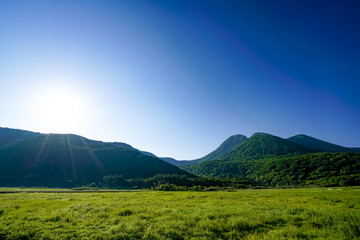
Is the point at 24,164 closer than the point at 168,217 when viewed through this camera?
No

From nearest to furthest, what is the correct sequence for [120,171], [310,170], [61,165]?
[61,165] → [120,171] → [310,170]

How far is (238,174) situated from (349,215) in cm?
18692

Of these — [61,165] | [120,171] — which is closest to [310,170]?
[120,171]

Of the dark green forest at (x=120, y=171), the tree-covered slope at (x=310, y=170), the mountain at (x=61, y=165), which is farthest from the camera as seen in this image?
the tree-covered slope at (x=310, y=170)

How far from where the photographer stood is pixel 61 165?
114812mm

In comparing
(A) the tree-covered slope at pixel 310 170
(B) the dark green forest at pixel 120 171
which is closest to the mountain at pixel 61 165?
(B) the dark green forest at pixel 120 171

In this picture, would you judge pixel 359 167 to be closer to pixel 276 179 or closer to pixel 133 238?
pixel 276 179

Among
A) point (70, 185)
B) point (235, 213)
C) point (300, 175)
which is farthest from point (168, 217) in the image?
point (300, 175)

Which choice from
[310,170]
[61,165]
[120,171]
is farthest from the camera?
[310,170]

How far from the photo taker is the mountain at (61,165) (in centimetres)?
9862

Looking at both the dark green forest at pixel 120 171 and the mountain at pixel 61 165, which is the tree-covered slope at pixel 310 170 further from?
A: the mountain at pixel 61 165

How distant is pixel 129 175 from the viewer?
112688 mm

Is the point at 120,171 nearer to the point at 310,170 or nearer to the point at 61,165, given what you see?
the point at 61,165

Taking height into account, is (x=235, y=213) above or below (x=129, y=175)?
above
